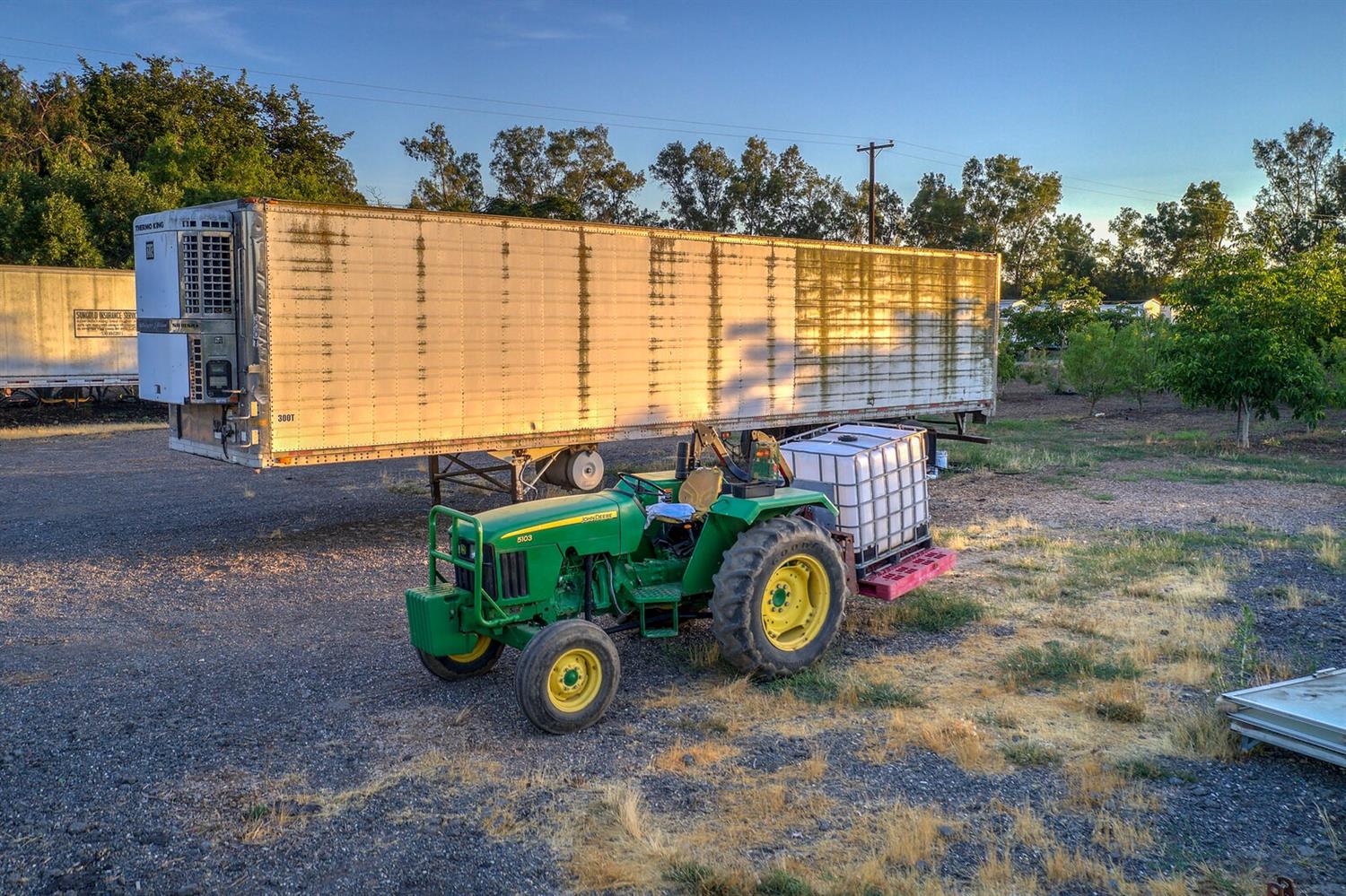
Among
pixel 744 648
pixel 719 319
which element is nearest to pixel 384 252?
pixel 719 319

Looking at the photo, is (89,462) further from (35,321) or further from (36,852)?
(36,852)

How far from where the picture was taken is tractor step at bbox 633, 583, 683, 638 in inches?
297

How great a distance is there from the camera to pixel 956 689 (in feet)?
25.0

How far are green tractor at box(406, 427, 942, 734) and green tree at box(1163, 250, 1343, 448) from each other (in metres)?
Answer: 16.3

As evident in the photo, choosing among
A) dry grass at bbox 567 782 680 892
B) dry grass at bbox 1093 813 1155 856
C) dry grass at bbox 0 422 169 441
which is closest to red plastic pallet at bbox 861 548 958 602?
dry grass at bbox 1093 813 1155 856

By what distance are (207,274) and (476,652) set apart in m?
5.91

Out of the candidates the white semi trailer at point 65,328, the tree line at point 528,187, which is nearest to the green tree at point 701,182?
the tree line at point 528,187

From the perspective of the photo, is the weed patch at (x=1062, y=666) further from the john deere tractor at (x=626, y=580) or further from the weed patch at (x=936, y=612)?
the john deere tractor at (x=626, y=580)

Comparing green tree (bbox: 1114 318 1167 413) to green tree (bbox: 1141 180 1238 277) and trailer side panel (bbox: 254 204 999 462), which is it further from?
green tree (bbox: 1141 180 1238 277)

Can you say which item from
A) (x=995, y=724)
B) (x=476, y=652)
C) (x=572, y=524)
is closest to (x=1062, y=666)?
(x=995, y=724)

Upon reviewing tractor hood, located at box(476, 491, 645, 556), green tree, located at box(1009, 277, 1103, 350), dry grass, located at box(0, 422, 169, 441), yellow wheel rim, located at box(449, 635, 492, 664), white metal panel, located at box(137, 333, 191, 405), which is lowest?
yellow wheel rim, located at box(449, 635, 492, 664)

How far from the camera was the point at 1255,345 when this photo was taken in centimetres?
2094

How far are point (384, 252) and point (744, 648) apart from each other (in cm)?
→ 688

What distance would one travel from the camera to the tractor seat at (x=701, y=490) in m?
7.89
